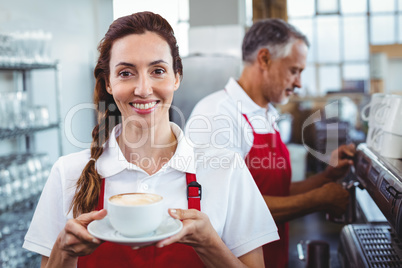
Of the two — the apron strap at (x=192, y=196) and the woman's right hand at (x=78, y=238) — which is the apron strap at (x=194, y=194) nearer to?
the apron strap at (x=192, y=196)

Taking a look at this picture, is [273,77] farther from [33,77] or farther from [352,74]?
[352,74]

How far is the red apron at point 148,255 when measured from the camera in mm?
1057

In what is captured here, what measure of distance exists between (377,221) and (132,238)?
120 cm

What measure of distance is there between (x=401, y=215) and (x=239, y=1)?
3.61m

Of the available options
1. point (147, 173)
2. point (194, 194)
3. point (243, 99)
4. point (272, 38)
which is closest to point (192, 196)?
point (194, 194)

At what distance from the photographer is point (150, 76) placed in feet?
3.32

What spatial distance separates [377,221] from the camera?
5.35 ft

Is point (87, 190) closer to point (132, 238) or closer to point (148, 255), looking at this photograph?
point (148, 255)

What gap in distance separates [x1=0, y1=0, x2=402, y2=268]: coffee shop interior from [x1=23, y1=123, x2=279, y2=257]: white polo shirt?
1.13 ft

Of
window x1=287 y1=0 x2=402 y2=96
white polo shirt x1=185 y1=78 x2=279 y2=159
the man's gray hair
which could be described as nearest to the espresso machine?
white polo shirt x1=185 y1=78 x2=279 y2=159

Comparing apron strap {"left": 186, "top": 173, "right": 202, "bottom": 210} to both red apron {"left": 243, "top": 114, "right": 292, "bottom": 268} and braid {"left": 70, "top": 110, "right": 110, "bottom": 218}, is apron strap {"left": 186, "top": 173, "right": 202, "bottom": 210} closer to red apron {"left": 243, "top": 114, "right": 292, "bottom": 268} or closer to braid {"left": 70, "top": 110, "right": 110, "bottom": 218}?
braid {"left": 70, "top": 110, "right": 110, "bottom": 218}

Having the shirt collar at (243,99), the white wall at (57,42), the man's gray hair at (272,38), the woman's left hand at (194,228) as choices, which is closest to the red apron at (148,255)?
the woman's left hand at (194,228)

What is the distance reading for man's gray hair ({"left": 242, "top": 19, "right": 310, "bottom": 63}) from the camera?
188 centimetres

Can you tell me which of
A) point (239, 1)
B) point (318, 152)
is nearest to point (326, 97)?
point (318, 152)
